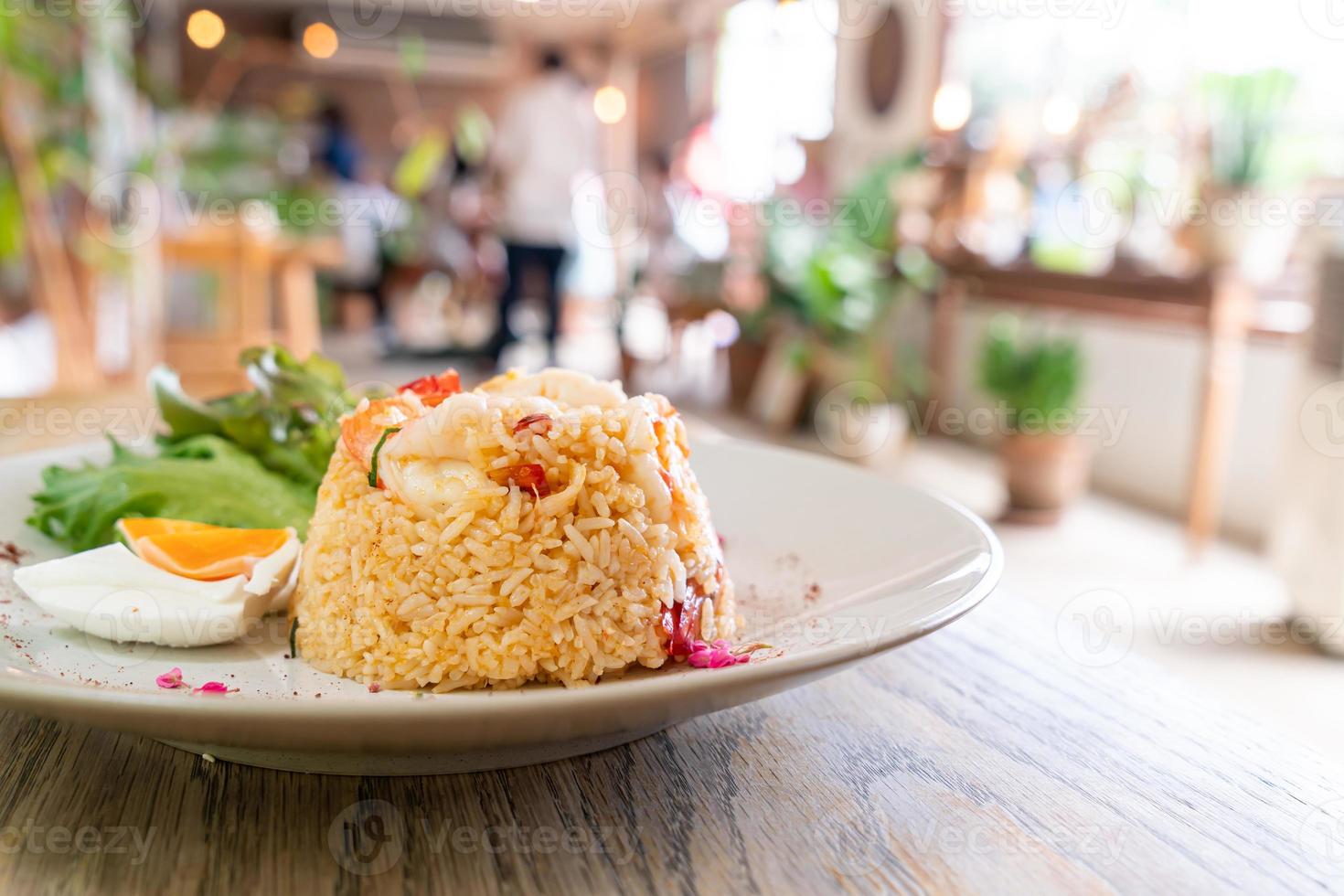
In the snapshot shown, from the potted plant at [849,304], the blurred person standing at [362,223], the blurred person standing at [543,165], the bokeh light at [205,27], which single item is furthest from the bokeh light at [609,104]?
the potted plant at [849,304]

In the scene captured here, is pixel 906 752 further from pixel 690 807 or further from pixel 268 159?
pixel 268 159

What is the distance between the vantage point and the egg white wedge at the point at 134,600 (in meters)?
0.75

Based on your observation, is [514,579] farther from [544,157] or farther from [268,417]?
[544,157]

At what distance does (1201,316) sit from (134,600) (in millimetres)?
3661

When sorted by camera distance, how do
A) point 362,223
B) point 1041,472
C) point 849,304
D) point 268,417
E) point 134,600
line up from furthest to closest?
1. point 362,223
2. point 849,304
3. point 1041,472
4. point 268,417
5. point 134,600

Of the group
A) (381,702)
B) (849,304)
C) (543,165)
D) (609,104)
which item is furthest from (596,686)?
(609,104)

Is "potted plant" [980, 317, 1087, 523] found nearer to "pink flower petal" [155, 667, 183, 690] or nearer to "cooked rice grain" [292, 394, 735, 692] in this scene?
"cooked rice grain" [292, 394, 735, 692]

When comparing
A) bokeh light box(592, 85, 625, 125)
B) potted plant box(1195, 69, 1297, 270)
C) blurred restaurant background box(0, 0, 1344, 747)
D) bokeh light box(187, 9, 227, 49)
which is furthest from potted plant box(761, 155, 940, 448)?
bokeh light box(187, 9, 227, 49)

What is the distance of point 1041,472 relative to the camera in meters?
3.87

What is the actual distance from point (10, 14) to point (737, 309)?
140 inches

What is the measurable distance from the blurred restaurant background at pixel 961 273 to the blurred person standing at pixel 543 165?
24 mm

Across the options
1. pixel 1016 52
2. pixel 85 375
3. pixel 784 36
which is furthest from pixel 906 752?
pixel 784 36

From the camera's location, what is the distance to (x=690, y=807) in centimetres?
63

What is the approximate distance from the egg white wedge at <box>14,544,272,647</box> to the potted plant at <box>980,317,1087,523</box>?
3526mm
